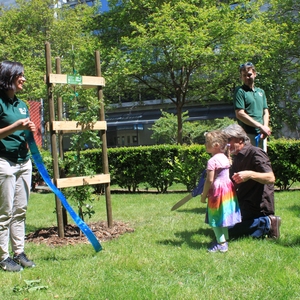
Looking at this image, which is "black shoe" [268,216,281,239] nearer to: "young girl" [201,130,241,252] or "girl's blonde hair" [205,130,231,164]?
"young girl" [201,130,241,252]

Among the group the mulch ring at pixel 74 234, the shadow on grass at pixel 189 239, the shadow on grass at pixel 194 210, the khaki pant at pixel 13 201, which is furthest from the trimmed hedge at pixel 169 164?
the khaki pant at pixel 13 201

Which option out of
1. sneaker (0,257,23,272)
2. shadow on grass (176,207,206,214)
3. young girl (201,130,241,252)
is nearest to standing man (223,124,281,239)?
young girl (201,130,241,252)

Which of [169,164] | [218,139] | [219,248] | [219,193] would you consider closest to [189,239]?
[219,248]

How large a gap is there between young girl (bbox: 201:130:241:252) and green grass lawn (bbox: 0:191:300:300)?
0.24 meters

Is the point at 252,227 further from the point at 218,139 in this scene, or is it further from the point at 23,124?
the point at 23,124

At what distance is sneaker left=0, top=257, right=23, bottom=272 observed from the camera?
11.6ft

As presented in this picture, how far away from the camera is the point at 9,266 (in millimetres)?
3533

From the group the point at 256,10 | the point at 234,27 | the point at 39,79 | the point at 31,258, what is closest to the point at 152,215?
the point at 31,258

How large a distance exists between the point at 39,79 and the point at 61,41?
4076 mm

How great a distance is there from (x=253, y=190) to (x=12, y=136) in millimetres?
2750

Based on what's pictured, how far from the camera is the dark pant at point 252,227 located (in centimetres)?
436

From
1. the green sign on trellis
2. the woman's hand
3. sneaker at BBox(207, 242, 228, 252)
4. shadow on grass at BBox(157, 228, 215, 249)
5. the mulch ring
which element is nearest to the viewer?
the woman's hand

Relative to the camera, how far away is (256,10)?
54.1 ft

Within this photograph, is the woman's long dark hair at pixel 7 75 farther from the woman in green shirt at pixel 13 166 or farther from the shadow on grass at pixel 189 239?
the shadow on grass at pixel 189 239
